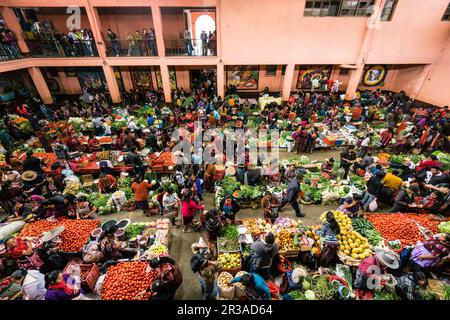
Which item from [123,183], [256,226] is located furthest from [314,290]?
[123,183]

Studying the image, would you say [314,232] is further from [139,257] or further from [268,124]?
[268,124]

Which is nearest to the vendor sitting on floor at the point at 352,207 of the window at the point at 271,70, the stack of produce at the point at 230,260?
the stack of produce at the point at 230,260

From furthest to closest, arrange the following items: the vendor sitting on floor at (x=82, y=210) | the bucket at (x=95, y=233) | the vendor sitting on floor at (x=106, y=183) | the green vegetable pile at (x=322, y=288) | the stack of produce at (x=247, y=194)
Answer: the vendor sitting on floor at (x=106, y=183) < the stack of produce at (x=247, y=194) < the vendor sitting on floor at (x=82, y=210) < the bucket at (x=95, y=233) < the green vegetable pile at (x=322, y=288)

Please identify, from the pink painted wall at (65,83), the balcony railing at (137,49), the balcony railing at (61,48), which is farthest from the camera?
the pink painted wall at (65,83)

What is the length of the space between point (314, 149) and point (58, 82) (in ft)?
64.1

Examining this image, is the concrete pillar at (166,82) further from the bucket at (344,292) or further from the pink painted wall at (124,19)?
the bucket at (344,292)

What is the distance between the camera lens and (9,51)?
12859 mm

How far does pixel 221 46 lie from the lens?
1438 cm

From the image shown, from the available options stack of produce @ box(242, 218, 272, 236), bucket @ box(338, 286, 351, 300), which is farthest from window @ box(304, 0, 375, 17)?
bucket @ box(338, 286, 351, 300)

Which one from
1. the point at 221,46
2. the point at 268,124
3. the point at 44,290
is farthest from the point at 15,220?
the point at 221,46

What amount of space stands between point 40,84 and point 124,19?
7396 mm

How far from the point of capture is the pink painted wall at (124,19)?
1505cm

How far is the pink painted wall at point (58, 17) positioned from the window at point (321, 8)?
1497cm

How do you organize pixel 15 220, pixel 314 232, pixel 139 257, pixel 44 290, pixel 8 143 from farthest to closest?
1. pixel 8 143
2. pixel 15 220
3. pixel 314 232
4. pixel 139 257
5. pixel 44 290
